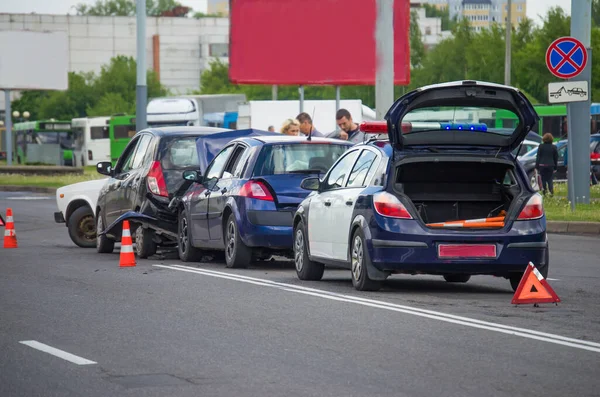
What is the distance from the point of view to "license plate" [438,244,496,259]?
12.9 metres

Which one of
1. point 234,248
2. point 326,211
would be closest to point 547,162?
point 234,248

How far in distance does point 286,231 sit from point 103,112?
310 feet

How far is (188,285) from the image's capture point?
14.4m

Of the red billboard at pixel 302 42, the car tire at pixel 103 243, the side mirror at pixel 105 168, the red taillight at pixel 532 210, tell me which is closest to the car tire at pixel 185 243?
the car tire at pixel 103 243

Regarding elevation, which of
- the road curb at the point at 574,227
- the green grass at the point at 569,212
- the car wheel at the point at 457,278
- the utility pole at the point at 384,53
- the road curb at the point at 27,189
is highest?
the utility pole at the point at 384,53

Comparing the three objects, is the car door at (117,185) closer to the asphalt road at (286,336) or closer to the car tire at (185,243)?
the car tire at (185,243)

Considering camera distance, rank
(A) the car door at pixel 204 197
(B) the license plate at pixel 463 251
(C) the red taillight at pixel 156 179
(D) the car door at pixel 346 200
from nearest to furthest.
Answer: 1. (B) the license plate at pixel 463 251
2. (D) the car door at pixel 346 200
3. (A) the car door at pixel 204 197
4. (C) the red taillight at pixel 156 179

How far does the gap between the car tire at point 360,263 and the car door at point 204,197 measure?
163 inches

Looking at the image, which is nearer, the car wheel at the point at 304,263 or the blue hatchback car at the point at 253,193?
the car wheel at the point at 304,263

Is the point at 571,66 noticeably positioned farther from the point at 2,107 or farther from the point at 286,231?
the point at 2,107

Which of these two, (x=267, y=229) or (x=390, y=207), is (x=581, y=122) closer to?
(x=267, y=229)

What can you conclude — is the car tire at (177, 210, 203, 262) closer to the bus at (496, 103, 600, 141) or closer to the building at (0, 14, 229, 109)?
the bus at (496, 103, 600, 141)

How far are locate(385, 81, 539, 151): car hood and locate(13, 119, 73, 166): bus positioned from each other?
61857 millimetres

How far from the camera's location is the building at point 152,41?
134750 mm
